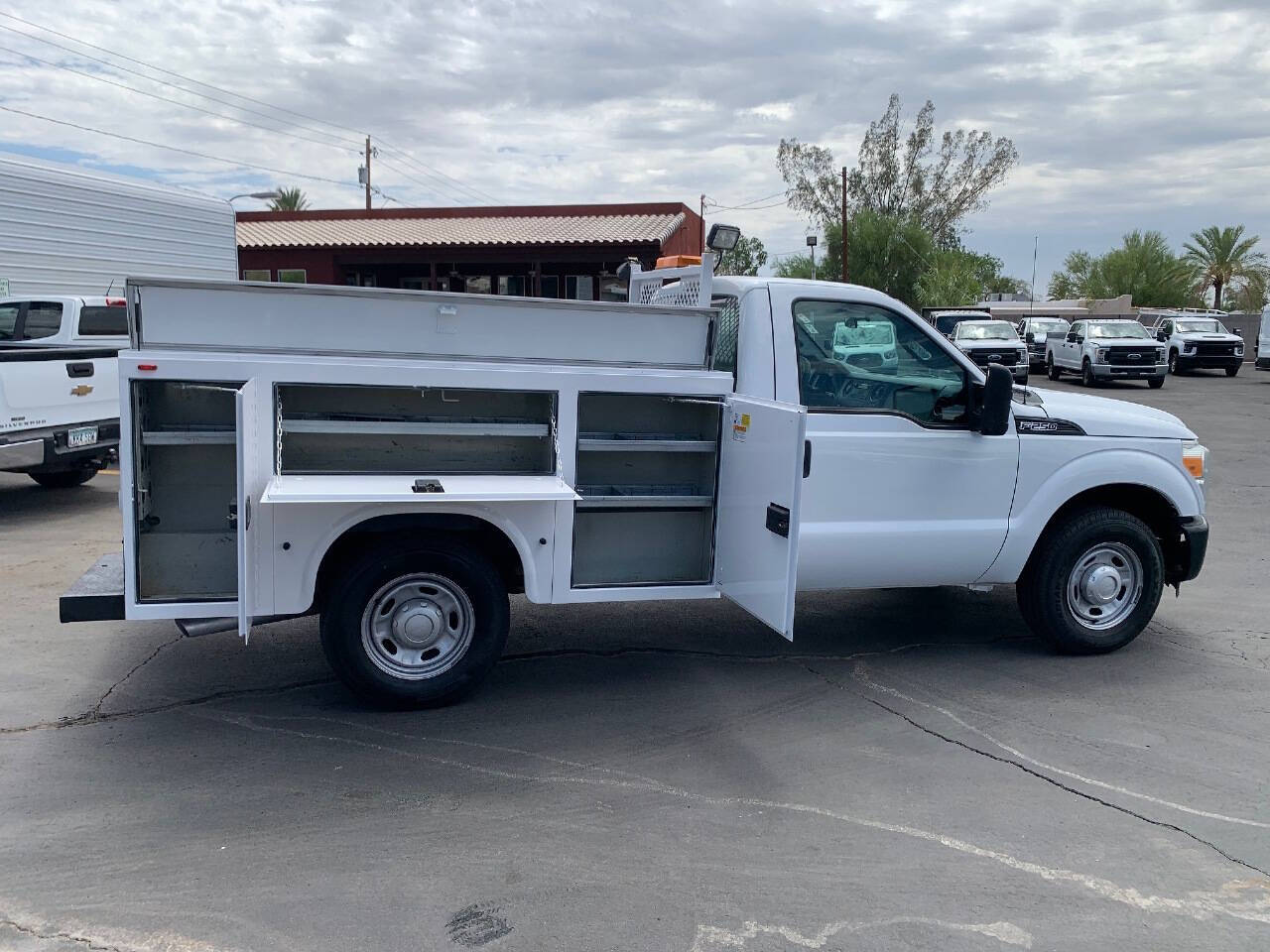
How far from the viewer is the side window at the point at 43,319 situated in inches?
551

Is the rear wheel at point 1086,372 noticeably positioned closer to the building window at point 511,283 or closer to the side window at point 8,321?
the building window at point 511,283

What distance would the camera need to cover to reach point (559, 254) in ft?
90.4

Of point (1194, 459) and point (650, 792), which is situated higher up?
point (1194, 459)

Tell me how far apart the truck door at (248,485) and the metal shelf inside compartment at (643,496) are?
1516mm

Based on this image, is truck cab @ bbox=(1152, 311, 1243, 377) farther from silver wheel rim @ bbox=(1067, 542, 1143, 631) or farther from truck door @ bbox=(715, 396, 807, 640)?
truck door @ bbox=(715, 396, 807, 640)

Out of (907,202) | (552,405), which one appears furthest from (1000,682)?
(907,202)

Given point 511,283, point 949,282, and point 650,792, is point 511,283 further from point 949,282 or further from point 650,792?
point 650,792

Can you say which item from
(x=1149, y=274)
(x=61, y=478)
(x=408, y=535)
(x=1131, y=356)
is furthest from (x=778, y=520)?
(x=1149, y=274)

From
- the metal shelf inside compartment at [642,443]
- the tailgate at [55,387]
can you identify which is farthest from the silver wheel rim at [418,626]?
the tailgate at [55,387]

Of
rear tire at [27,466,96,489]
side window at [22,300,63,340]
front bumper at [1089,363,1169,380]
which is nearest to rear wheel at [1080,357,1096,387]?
front bumper at [1089,363,1169,380]

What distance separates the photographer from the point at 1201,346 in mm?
34875

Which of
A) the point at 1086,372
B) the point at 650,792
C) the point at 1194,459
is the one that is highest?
the point at 1086,372

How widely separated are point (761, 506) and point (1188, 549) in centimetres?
294

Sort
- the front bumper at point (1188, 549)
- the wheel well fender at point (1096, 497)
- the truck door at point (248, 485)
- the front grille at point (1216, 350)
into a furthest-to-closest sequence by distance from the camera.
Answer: the front grille at point (1216, 350)
the front bumper at point (1188, 549)
the wheel well fender at point (1096, 497)
the truck door at point (248, 485)
